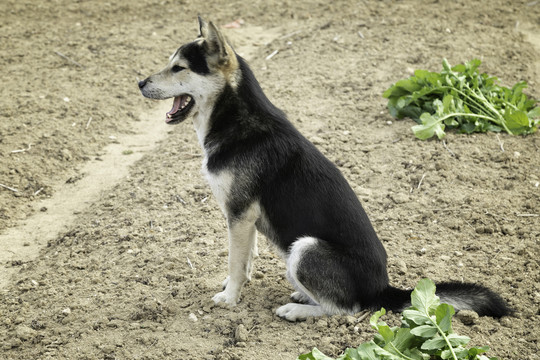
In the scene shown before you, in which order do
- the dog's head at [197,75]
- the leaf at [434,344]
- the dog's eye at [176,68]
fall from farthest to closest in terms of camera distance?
the dog's eye at [176,68], the dog's head at [197,75], the leaf at [434,344]

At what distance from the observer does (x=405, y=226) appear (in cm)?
603

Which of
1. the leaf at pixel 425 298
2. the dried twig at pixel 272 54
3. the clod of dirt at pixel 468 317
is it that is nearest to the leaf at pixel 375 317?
the leaf at pixel 425 298

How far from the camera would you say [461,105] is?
7.39 meters

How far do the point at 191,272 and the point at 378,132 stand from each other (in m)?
3.52

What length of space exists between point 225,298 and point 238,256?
0.43 metres

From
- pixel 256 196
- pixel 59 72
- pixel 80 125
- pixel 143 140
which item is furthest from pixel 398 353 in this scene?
pixel 59 72

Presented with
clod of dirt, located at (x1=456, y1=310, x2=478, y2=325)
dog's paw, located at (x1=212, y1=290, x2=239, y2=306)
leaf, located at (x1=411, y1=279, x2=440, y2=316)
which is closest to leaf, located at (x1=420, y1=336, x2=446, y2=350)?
leaf, located at (x1=411, y1=279, x2=440, y2=316)

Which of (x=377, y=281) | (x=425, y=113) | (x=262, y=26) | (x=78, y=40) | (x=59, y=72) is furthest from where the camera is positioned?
(x=262, y=26)

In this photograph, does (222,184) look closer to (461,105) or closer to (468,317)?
(468,317)

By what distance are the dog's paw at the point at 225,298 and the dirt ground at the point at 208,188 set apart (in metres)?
0.07

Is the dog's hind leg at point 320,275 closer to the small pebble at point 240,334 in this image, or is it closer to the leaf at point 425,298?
the small pebble at point 240,334

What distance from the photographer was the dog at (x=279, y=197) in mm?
4398

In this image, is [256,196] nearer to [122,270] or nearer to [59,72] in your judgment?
[122,270]

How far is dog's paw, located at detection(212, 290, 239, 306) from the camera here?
488 cm
